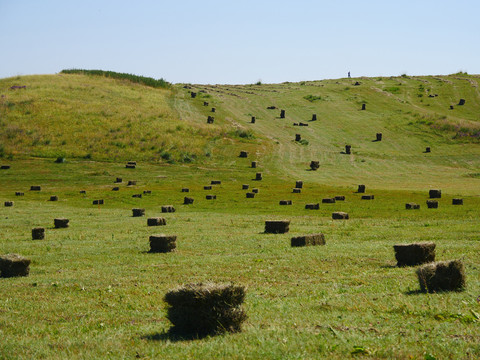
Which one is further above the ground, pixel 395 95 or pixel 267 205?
pixel 395 95

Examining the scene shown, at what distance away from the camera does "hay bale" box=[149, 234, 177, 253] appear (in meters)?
26.8

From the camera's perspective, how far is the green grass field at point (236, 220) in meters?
12.3

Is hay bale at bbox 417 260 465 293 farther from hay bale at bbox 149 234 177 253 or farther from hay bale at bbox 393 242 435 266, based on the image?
hay bale at bbox 149 234 177 253

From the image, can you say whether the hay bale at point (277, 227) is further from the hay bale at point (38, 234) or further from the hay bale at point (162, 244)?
the hay bale at point (38, 234)

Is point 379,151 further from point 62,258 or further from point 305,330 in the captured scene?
point 305,330

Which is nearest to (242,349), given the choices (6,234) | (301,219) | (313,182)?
(6,234)

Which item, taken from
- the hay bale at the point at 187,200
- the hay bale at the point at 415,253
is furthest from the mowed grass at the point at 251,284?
the hay bale at the point at 187,200

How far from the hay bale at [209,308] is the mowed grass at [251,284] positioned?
18.6 inches

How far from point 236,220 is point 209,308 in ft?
91.1

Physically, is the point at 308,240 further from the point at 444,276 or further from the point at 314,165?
the point at 314,165

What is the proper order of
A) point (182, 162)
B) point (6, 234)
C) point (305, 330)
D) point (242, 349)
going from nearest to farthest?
1. point (242, 349)
2. point (305, 330)
3. point (6, 234)
4. point (182, 162)

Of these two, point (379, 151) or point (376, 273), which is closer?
point (376, 273)

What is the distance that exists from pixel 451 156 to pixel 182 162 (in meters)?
40.9

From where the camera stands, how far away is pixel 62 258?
2600cm
